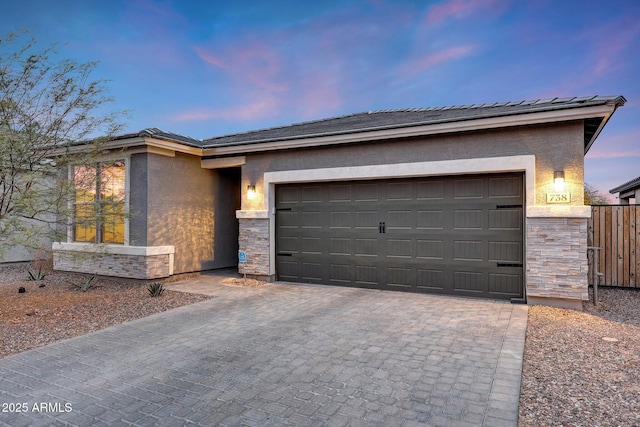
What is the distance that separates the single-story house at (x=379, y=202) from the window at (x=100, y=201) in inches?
2.1

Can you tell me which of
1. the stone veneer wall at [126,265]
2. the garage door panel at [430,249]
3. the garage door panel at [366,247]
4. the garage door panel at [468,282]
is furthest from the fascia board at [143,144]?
the garage door panel at [468,282]

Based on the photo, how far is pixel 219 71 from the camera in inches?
585

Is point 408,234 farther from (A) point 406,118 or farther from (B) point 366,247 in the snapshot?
(A) point 406,118

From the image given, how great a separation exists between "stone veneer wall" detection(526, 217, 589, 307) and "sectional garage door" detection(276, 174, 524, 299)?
1.24ft

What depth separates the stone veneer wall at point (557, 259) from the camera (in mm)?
5840

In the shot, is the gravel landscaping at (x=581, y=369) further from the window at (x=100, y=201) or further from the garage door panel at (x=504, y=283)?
the window at (x=100, y=201)

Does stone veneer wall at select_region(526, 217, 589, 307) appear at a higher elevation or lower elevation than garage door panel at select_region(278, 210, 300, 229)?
lower

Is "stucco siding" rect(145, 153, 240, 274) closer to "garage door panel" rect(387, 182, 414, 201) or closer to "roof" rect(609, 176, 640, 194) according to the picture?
"garage door panel" rect(387, 182, 414, 201)

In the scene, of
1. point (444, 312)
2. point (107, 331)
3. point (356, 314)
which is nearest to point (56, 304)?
point (107, 331)

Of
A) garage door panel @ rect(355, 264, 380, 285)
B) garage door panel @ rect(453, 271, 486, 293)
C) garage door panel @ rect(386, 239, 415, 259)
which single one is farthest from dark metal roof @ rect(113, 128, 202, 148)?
garage door panel @ rect(453, 271, 486, 293)

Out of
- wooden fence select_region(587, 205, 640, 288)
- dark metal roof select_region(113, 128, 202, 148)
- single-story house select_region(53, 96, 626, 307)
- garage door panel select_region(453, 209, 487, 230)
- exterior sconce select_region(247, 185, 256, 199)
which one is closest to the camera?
single-story house select_region(53, 96, 626, 307)

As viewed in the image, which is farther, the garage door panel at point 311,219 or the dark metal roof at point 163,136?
the garage door panel at point 311,219

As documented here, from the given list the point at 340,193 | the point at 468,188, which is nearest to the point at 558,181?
the point at 468,188

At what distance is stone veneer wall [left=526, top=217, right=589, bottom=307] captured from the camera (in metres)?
5.84
